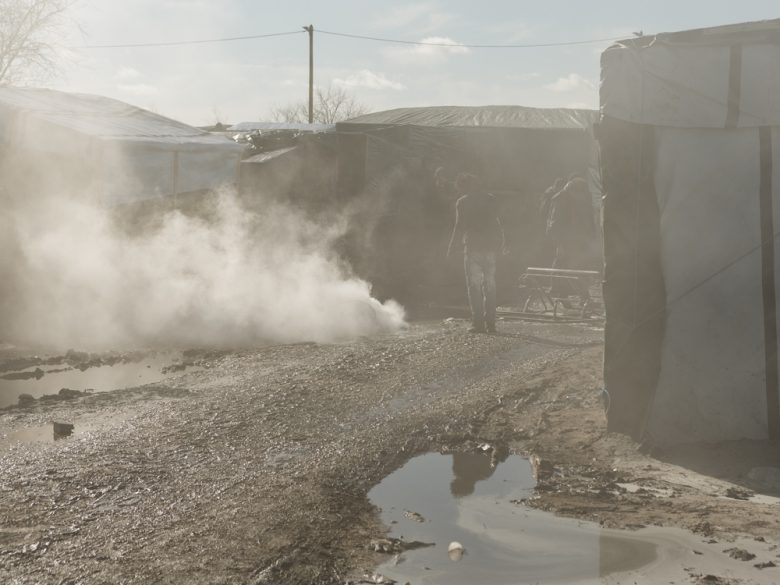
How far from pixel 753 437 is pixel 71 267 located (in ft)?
30.7

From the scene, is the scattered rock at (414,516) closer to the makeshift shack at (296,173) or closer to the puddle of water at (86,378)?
the puddle of water at (86,378)

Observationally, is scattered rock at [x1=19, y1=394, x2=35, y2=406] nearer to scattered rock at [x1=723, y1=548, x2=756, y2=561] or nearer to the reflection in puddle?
the reflection in puddle

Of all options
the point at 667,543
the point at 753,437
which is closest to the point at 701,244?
the point at 753,437

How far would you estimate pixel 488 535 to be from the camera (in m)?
4.55

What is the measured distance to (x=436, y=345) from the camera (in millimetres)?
10492

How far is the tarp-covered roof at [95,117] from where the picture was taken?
40.8ft

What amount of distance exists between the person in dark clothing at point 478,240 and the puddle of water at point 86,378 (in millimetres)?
4046

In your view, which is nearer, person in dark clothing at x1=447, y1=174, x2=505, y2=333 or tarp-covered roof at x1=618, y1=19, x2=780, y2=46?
tarp-covered roof at x1=618, y1=19, x2=780, y2=46

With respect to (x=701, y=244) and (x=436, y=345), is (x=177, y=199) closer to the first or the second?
(x=436, y=345)

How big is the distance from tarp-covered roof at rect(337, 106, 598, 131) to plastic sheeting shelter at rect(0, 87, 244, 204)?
22.6 feet

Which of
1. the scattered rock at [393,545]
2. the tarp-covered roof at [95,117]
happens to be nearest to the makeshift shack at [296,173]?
the tarp-covered roof at [95,117]

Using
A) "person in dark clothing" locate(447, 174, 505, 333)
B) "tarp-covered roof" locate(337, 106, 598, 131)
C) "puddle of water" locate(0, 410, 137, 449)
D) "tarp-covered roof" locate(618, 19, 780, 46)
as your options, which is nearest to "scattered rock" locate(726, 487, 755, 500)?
"tarp-covered roof" locate(618, 19, 780, 46)

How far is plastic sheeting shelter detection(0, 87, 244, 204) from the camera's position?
40.8 feet

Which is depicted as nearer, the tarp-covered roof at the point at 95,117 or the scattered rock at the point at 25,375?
the scattered rock at the point at 25,375
